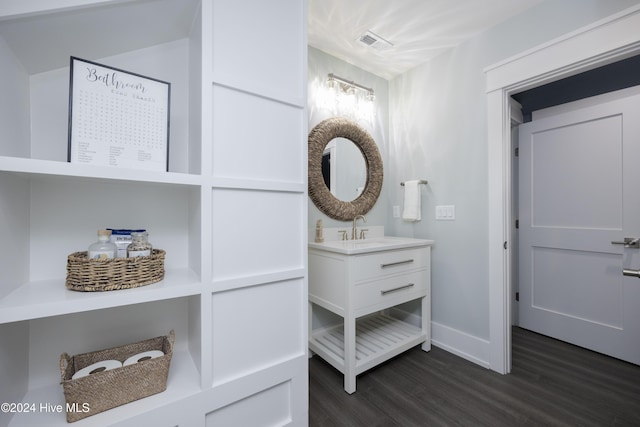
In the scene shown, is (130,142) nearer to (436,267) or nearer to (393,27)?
(393,27)

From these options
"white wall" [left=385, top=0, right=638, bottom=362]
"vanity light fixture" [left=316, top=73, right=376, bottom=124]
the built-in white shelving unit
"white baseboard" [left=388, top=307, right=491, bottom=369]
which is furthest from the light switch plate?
the built-in white shelving unit

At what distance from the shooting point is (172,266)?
4.13 ft

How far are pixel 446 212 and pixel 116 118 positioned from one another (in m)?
2.23

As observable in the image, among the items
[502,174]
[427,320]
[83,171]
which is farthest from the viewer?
[427,320]

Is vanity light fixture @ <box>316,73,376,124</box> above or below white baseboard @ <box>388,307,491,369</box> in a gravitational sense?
above

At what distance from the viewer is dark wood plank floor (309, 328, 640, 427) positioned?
1.48 m

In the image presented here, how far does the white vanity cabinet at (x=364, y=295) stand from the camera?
1.72 meters

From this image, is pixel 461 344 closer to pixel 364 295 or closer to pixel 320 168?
pixel 364 295

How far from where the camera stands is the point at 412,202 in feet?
7.83

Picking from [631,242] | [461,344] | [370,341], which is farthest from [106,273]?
[631,242]

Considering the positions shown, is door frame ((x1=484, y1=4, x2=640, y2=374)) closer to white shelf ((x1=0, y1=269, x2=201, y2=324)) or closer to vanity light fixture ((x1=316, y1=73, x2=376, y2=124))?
vanity light fixture ((x1=316, y1=73, x2=376, y2=124))

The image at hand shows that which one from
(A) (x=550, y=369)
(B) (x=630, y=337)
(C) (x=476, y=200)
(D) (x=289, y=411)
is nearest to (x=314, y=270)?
(D) (x=289, y=411)

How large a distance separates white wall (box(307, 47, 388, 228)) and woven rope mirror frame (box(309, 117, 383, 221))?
0.24ft

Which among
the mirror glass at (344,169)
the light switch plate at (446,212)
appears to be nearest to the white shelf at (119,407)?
the mirror glass at (344,169)
